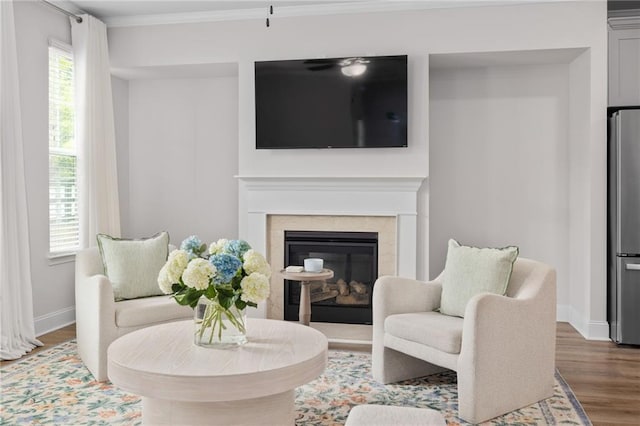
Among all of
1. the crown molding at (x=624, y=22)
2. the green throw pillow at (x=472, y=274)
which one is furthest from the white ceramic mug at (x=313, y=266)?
the crown molding at (x=624, y=22)

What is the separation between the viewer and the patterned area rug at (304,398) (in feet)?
9.02

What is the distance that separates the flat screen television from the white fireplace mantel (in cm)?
31

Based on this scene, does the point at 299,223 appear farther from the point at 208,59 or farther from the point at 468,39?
the point at 468,39

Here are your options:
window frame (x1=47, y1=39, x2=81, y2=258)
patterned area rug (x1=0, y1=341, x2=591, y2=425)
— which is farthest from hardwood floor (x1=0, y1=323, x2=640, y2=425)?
window frame (x1=47, y1=39, x2=81, y2=258)

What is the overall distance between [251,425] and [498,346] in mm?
1327

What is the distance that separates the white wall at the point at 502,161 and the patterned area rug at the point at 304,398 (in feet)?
5.99

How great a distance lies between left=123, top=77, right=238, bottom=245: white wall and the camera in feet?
18.0

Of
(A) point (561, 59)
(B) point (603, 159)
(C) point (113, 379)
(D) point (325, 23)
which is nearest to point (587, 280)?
(B) point (603, 159)

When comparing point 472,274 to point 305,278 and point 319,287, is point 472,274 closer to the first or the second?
point 305,278

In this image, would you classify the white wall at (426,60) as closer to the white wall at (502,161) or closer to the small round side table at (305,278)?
the white wall at (502,161)

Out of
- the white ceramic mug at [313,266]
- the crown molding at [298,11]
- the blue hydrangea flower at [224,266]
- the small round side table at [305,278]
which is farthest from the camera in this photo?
the crown molding at [298,11]

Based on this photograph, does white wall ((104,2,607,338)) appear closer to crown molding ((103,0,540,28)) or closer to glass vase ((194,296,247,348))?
crown molding ((103,0,540,28))

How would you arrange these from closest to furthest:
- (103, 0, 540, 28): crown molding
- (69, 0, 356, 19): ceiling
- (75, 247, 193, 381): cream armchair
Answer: (75, 247, 193, 381): cream armchair → (103, 0, 540, 28): crown molding → (69, 0, 356, 19): ceiling

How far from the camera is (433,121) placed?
5.12 metres
